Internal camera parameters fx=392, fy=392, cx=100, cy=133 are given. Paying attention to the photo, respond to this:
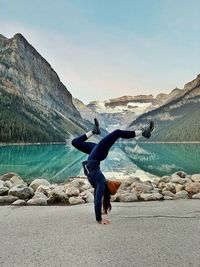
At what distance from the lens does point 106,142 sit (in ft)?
26.5

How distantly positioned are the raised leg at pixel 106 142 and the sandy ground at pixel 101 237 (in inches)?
55.6

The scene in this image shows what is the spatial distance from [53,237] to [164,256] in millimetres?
2142

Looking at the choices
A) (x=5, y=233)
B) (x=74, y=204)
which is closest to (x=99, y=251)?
(x=5, y=233)

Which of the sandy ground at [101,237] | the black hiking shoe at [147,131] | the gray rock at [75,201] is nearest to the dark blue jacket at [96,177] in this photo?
the sandy ground at [101,237]

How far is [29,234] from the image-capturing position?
7277 mm

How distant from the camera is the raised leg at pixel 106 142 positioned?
26.1 ft

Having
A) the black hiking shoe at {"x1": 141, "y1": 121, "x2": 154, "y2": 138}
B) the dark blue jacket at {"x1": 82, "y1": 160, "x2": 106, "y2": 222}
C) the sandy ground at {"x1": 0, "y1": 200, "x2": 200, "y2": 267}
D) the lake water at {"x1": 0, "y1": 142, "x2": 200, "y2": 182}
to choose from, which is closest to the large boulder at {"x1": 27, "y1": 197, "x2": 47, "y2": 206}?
the sandy ground at {"x1": 0, "y1": 200, "x2": 200, "y2": 267}

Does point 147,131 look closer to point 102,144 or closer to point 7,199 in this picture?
point 102,144

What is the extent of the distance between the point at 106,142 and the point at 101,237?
201cm

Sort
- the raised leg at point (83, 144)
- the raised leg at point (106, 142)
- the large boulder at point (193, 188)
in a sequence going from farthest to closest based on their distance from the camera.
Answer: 1. the large boulder at point (193, 188)
2. the raised leg at point (83, 144)
3. the raised leg at point (106, 142)

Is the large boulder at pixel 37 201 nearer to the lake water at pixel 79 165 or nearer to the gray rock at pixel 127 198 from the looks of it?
the gray rock at pixel 127 198

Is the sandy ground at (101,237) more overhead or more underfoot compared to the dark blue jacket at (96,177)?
more underfoot

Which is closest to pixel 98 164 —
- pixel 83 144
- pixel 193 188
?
pixel 83 144

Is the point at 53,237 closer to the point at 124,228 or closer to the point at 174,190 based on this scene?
the point at 124,228
